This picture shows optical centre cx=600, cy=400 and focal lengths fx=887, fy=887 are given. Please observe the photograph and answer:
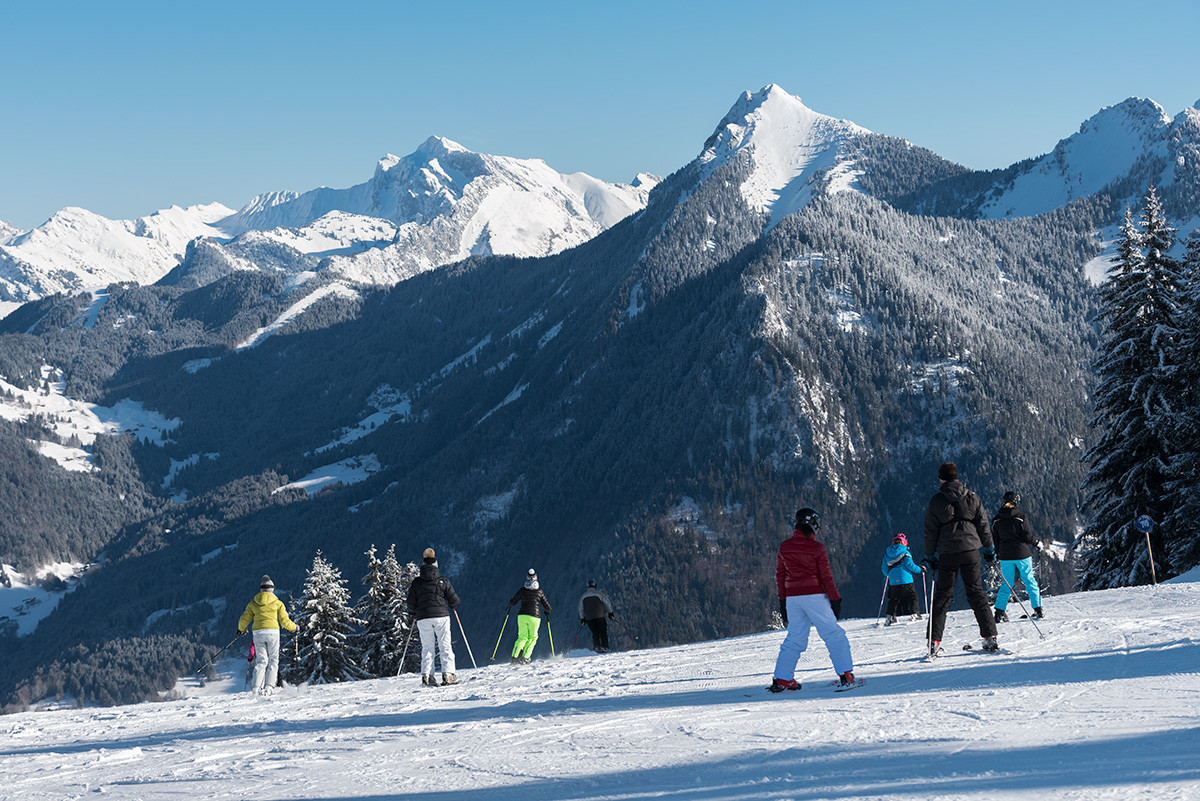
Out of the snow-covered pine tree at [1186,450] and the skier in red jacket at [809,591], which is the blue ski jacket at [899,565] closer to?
the skier in red jacket at [809,591]

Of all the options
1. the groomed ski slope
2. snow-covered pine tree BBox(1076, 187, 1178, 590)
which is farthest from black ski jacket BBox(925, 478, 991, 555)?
snow-covered pine tree BBox(1076, 187, 1178, 590)

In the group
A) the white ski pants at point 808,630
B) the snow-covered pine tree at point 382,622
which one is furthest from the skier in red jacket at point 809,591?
the snow-covered pine tree at point 382,622

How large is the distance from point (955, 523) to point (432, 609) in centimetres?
899

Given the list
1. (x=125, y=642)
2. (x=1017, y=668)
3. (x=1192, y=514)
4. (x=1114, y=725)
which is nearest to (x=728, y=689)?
(x=1017, y=668)

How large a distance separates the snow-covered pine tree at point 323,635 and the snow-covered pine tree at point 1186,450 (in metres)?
31.6

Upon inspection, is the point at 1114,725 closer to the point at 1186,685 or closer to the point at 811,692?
the point at 1186,685

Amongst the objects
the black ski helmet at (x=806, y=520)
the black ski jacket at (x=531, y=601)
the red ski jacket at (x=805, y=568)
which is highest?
the black ski helmet at (x=806, y=520)

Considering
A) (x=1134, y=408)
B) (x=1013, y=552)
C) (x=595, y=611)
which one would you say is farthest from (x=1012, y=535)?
(x=1134, y=408)

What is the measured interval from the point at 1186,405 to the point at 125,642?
182m

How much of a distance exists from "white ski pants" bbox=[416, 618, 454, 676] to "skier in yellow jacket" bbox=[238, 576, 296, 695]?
9.12ft

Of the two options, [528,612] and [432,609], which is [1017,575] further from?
[432,609]

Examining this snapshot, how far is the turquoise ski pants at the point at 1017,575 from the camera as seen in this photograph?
15898 mm

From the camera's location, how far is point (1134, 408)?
1065 inches

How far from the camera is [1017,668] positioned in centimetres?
1145
